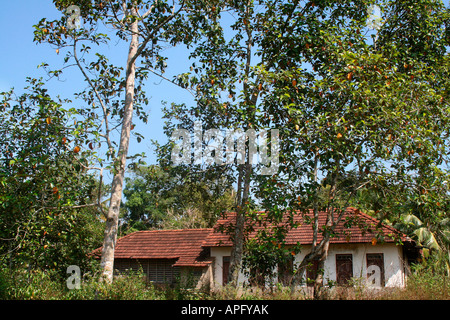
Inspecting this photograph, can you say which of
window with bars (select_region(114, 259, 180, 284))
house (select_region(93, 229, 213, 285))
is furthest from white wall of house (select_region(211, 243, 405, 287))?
window with bars (select_region(114, 259, 180, 284))

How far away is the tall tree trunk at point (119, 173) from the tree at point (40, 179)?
0.50 metres

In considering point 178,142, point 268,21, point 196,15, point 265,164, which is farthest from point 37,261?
point 268,21

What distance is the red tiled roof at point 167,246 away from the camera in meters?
20.7

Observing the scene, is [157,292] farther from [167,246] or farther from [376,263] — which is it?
[167,246]

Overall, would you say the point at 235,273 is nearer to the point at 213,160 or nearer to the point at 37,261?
the point at 213,160

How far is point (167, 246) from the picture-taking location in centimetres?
2236

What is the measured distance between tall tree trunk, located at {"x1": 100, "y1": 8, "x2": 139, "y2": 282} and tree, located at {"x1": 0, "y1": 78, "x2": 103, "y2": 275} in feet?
1.65

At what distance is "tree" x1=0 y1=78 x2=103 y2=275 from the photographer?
32.8 feet

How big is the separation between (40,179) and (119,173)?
1.86 meters

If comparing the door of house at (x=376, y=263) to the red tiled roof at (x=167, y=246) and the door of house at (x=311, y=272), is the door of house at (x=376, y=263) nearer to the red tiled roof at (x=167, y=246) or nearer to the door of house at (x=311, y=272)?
the door of house at (x=311, y=272)

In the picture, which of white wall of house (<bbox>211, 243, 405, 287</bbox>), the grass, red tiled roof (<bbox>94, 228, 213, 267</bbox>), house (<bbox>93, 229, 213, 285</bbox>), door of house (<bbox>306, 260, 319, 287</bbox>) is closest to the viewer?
the grass

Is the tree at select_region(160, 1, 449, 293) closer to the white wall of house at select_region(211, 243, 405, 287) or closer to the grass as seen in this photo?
the grass

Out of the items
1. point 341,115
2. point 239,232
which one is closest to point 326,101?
point 341,115

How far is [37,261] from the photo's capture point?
1245cm
